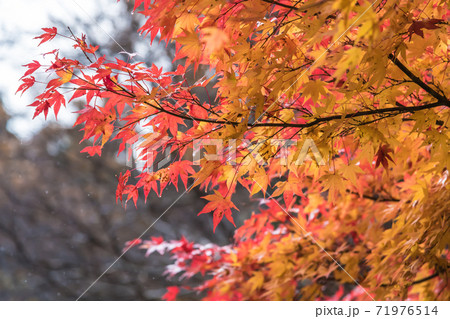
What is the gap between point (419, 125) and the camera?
1089 mm

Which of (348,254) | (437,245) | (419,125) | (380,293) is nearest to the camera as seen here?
(419,125)

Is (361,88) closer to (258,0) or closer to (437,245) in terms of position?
(258,0)

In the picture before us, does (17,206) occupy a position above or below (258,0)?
above

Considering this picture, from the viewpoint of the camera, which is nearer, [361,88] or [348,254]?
[361,88]

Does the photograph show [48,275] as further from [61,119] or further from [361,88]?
[361,88]

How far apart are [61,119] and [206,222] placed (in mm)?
2043

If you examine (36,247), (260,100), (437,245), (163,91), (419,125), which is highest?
(36,247)

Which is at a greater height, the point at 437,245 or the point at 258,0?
the point at 258,0

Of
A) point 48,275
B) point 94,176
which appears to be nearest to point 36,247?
point 48,275

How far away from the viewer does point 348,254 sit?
2.15 m

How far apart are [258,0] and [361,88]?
0.33m
